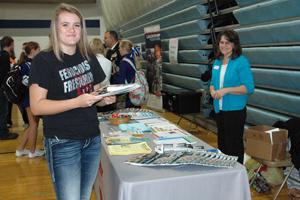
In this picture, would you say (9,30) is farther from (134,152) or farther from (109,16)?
(134,152)

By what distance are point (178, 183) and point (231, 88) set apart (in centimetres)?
166

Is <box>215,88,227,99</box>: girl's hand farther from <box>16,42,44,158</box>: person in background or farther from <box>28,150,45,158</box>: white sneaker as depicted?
<box>28,150,45,158</box>: white sneaker

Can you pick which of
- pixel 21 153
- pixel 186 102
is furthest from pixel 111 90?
pixel 186 102

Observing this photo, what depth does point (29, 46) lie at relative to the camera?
4598 millimetres

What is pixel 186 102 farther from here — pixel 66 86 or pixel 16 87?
pixel 66 86

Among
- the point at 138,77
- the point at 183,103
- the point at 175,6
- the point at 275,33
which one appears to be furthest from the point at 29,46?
the point at 175,6

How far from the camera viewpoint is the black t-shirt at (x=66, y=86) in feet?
5.39

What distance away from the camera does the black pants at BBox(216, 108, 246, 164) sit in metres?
3.30

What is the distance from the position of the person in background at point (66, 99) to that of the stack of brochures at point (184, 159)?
0.90 feet

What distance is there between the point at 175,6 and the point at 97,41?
2.88 metres

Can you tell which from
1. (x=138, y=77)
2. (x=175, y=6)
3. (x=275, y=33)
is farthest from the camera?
(x=175, y=6)

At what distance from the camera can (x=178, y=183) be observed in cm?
171

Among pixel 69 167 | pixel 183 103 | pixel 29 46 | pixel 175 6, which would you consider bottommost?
pixel 183 103

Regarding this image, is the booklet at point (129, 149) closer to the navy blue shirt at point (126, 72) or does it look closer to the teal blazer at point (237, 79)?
the teal blazer at point (237, 79)
